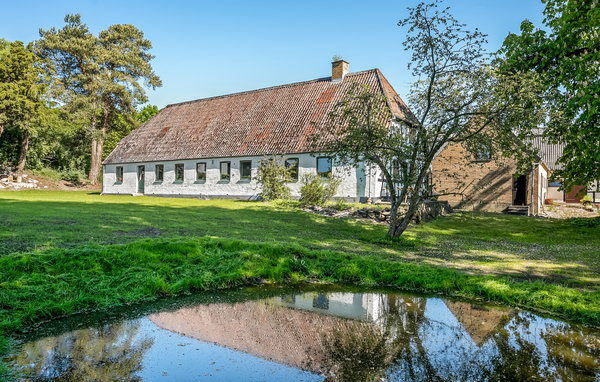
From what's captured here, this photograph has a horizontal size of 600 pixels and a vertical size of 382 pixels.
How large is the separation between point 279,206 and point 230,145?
29.7 feet

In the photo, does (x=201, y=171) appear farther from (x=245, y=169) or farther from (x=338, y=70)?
(x=338, y=70)

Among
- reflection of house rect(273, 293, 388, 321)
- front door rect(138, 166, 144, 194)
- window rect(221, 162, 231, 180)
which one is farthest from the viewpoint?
front door rect(138, 166, 144, 194)

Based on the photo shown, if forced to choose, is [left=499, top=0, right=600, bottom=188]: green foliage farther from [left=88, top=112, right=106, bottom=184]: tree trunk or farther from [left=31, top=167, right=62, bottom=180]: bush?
[left=31, top=167, right=62, bottom=180]: bush

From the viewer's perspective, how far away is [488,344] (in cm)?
411

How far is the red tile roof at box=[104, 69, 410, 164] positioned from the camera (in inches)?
945

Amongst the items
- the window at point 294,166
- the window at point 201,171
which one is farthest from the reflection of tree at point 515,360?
the window at point 201,171

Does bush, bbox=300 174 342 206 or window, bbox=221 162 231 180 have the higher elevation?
window, bbox=221 162 231 180

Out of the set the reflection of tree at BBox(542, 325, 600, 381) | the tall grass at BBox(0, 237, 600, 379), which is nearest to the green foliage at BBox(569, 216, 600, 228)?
the tall grass at BBox(0, 237, 600, 379)

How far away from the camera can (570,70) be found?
1394 centimetres

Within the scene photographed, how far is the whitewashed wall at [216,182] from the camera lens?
68.9 feet

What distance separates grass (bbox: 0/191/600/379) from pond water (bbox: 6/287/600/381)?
0.52 metres

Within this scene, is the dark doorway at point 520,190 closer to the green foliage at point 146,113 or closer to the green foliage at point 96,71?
the green foliage at point 96,71

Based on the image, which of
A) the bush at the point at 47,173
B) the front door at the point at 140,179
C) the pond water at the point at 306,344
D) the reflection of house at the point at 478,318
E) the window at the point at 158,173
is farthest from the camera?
the bush at the point at 47,173

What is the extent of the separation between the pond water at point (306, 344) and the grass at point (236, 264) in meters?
0.52
